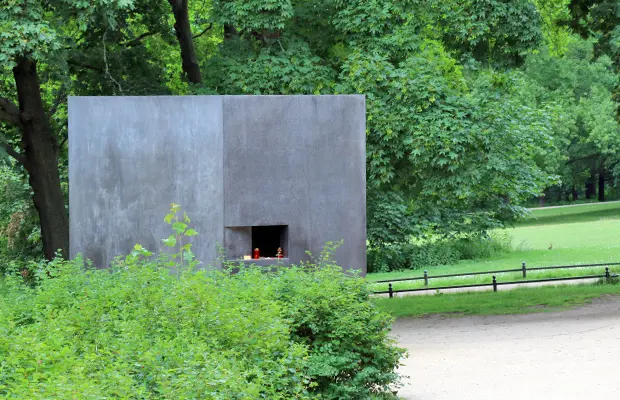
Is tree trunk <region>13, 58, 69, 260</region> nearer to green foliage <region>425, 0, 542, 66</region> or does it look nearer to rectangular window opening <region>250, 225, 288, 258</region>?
rectangular window opening <region>250, 225, 288, 258</region>

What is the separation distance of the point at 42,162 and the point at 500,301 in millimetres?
10654

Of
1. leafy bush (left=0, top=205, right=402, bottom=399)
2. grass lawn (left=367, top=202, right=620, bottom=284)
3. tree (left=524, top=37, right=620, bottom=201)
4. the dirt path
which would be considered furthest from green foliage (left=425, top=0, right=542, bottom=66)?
tree (left=524, top=37, right=620, bottom=201)

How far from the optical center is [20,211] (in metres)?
25.3

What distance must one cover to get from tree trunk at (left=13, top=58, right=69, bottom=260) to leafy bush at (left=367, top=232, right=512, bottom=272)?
17.9m

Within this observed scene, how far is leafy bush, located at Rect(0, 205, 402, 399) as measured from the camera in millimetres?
5973

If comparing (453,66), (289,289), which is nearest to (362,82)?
(453,66)

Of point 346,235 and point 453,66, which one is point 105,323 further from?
point 453,66

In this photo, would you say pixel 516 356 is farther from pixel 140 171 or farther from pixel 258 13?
pixel 258 13

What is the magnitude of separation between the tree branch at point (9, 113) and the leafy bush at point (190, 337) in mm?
8833

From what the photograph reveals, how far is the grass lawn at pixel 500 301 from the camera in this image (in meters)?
19.9

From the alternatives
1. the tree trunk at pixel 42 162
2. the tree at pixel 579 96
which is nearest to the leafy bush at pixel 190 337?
the tree trunk at pixel 42 162

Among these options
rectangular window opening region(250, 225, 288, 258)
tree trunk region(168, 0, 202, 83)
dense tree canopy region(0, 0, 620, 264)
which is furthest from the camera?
tree trunk region(168, 0, 202, 83)

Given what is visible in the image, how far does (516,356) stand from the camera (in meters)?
14.0

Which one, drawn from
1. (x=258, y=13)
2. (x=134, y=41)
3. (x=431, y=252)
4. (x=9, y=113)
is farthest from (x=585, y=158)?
(x=9, y=113)
